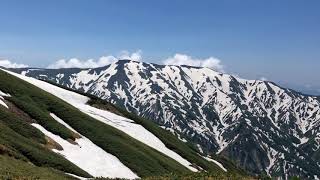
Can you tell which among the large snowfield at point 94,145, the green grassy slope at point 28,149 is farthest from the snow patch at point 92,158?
the green grassy slope at point 28,149

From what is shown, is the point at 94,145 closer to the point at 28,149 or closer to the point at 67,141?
the point at 67,141

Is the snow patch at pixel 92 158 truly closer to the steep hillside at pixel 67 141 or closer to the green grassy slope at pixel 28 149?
the steep hillside at pixel 67 141

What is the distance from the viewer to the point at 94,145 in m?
82.4

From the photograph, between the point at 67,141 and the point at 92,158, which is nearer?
the point at 92,158

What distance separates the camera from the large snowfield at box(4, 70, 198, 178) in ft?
230

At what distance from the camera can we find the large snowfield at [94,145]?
7000cm

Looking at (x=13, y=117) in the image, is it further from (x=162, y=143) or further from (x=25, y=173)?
(x=162, y=143)

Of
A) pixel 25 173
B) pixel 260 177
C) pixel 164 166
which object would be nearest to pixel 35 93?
pixel 164 166

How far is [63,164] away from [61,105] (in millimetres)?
35459

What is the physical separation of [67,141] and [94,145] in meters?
7.40

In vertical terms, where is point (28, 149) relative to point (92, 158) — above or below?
above

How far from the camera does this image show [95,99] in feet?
436

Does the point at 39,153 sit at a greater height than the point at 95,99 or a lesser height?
lesser

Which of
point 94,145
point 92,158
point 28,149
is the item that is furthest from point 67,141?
point 28,149
